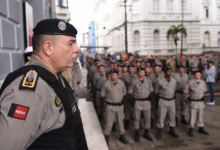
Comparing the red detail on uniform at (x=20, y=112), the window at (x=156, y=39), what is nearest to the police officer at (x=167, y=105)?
the red detail on uniform at (x=20, y=112)

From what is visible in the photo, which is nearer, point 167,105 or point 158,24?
point 167,105

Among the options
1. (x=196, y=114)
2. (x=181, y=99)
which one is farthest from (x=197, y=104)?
(x=181, y=99)

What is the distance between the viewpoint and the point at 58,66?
160 cm

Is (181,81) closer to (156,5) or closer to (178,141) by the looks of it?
(178,141)

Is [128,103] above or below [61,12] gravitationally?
below

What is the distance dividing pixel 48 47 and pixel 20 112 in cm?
54

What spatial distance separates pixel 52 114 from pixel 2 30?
1.94 meters

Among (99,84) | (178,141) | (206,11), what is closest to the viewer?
(178,141)

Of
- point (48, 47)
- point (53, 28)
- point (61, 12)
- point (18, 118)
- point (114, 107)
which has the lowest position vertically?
point (114, 107)

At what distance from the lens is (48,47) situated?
1.53 m

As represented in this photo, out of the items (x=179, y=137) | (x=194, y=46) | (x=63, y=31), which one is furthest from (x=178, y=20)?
(x=63, y=31)

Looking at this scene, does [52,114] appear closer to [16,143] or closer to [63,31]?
[16,143]

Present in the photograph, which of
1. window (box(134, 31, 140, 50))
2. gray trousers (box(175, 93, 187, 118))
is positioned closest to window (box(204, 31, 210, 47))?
window (box(134, 31, 140, 50))

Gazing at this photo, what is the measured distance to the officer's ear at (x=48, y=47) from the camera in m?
1.52
